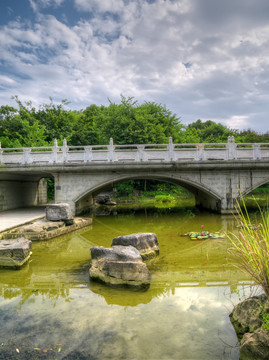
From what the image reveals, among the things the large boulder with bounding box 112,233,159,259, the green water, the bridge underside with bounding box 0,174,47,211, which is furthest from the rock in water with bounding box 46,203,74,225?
the bridge underside with bounding box 0,174,47,211

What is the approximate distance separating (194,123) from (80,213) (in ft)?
107

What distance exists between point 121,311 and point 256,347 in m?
1.78

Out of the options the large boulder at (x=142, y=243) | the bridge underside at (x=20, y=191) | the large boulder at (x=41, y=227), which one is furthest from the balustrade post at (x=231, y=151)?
the bridge underside at (x=20, y=191)

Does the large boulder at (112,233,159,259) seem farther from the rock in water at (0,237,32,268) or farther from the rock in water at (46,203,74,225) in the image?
the rock in water at (46,203,74,225)

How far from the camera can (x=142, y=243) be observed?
6148 mm

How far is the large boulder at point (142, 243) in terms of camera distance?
5.98m

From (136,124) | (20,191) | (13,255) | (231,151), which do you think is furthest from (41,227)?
(136,124)

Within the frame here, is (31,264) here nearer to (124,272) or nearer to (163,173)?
(124,272)

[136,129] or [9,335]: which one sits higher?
[136,129]

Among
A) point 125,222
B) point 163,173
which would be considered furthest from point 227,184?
point 125,222

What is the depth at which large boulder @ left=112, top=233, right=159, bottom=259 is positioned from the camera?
5.98 m

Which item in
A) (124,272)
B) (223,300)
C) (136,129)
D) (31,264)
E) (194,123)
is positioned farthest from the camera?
(194,123)

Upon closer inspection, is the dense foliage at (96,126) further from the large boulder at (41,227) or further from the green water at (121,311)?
the green water at (121,311)

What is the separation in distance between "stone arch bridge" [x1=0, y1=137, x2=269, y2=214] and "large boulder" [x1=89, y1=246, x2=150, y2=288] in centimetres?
715
